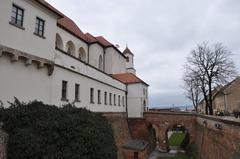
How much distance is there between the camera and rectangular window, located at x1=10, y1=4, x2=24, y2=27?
11.1 metres

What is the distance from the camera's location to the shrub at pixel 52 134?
7.59m

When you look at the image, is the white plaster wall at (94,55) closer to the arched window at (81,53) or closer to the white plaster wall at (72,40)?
the white plaster wall at (72,40)

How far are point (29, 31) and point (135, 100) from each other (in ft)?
76.0

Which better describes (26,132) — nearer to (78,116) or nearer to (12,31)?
(78,116)

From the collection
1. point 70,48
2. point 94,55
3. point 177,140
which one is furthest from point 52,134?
point 177,140

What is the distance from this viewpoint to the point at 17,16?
1134 cm

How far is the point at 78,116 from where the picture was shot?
8883mm

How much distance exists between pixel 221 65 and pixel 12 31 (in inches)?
1051

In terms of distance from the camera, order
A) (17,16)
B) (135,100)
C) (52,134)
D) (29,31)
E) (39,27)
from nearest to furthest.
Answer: (52,134) → (17,16) → (29,31) → (39,27) → (135,100)

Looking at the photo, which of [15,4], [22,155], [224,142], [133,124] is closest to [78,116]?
[22,155]

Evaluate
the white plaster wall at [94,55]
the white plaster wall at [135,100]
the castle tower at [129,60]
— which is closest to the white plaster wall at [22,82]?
the white plaster wall at [94,55]

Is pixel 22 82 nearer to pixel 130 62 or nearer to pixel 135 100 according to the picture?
pixel 135 100

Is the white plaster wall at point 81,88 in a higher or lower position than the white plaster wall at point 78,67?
lower

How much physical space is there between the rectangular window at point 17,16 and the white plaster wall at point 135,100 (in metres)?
23.2
